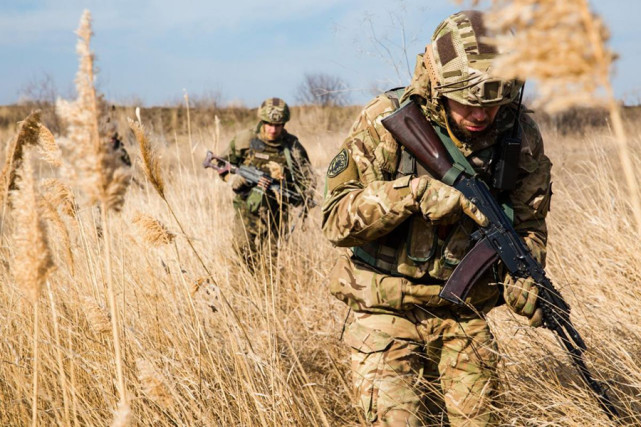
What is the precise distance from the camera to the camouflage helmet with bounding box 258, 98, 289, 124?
6461 mm

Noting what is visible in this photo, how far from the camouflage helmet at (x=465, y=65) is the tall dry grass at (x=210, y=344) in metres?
0.75

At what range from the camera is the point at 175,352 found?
2592mm

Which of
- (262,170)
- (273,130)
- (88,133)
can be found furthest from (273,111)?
(88,133)

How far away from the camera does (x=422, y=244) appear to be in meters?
2.24

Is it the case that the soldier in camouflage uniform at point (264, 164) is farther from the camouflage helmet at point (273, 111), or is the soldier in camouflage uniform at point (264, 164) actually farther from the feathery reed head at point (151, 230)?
the feathery reed head at point (151, 230)

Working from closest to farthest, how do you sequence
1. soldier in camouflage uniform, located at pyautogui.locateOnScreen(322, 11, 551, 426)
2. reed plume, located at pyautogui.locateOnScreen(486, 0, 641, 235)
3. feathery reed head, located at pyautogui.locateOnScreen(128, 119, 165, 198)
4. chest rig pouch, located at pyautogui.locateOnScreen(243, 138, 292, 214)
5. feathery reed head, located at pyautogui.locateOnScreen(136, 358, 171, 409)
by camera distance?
reed plume, located at pyautogui.locateOnScreen(486, 0, 641, 235)
feathery reed head, located at pyautogui.locateOnScreen(128, 119, 165, 198)
feathery reed head, located at pyautogui.locateOnScreen(136, 358, 171, 409)
soldier in camouflage uniform, located at pyautogui.locateOnScreen(322, 11, 551, 426)
chest rig pouch, located at pyautogui.locateOnScreen(243, 138, 292, 214)

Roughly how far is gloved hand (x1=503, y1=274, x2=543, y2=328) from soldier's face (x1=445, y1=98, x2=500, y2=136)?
54cm

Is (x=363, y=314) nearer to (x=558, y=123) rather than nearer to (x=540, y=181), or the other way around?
(x=540, y=181)

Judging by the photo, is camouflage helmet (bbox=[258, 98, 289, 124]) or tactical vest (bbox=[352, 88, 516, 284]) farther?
camouflage helmet (bbox=[258, 98, 289, 124])

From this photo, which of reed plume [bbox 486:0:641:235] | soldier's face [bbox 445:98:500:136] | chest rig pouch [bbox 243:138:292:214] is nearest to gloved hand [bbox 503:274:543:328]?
soldier's face [bbox 445:98:500:136]

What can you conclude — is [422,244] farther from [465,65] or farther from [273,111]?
[273,111]

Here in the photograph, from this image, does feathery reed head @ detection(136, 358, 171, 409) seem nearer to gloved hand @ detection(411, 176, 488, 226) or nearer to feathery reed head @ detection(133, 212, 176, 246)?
feathery reed head @ detection(133, 212, 176, 246)

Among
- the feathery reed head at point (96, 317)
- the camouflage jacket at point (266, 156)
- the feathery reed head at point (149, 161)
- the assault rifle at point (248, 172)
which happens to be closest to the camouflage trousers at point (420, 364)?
the feathery reed head at point (96, 317)

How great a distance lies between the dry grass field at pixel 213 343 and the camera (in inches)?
78.9
